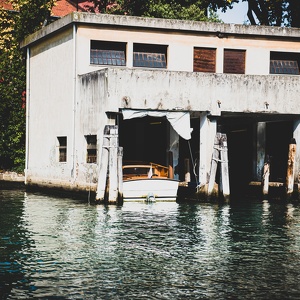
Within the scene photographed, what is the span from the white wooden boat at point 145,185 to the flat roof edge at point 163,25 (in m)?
6.49

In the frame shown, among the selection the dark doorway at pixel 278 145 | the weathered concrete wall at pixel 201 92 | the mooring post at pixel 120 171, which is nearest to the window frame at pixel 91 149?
the weathered concrete wall at pixel 201 92

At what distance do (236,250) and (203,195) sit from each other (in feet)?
40.0

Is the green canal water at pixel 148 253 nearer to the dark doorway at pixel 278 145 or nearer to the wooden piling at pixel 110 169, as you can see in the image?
the wooden piling at pixel 110 169

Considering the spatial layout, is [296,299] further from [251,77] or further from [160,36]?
[160,36]

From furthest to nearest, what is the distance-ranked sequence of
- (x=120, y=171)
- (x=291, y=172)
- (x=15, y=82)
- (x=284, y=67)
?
(x=15, y=82) < (x=284, y=67) < (x=291, y=172) < (x=120, y=171)

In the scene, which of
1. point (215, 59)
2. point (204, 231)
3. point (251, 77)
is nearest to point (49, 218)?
point (204, 231)

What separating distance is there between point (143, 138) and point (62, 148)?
16.8ft

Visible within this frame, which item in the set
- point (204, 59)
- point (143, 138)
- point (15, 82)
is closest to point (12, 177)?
point (15, 82)

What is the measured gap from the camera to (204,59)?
1359 inches

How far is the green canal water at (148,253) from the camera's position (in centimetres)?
1290

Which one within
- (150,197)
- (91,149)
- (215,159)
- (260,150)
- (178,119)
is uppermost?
(178,119)

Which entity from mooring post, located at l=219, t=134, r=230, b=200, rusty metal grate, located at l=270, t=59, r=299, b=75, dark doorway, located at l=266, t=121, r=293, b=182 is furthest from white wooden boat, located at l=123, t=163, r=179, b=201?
rusty metal grate, located at l=270, t=59, r=299, b=75

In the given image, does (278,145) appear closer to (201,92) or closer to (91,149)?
(201,92)

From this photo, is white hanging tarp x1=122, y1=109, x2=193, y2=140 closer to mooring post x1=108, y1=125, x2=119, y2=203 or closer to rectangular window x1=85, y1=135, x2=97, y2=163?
rectangular window x1=85, y1=135, x2=97, y2=163
